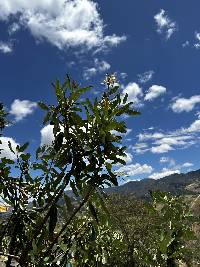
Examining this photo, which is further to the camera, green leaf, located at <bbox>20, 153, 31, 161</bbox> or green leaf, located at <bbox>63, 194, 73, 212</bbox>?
green leaf, located at <bbox>20, 153, 31, 161</bbox>

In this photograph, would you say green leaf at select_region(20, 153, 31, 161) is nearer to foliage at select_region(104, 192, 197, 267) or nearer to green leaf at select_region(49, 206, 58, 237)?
green leaf at select_region(49, 206, 58, 237)

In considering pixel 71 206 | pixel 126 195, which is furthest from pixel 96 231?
pixel 126 195

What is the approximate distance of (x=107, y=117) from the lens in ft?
13.9

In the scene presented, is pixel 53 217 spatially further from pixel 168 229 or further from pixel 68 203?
pixel 168 229

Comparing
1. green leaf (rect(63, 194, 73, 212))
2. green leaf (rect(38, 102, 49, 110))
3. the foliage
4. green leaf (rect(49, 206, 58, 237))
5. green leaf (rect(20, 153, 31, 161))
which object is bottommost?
the foliage

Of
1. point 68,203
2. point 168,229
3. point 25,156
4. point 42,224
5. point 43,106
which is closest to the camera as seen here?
point 168,229

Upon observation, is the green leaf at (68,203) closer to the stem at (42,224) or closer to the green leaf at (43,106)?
the stem at (42,224)

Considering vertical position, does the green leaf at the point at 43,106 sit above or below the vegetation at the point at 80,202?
above

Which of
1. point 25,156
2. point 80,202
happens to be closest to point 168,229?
point 80,202

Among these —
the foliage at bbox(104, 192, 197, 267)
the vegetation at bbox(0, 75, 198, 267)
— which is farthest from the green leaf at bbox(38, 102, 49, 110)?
the foliage at bbox(104, 192, 197, 267)

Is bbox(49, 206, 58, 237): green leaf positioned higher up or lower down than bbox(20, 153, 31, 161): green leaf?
lower down

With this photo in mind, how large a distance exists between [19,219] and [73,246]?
3.04 feet

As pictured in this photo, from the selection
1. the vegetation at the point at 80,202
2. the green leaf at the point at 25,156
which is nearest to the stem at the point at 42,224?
the vegetation at the point at 80,202

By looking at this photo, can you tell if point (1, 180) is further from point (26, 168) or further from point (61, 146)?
point (61, 146)
